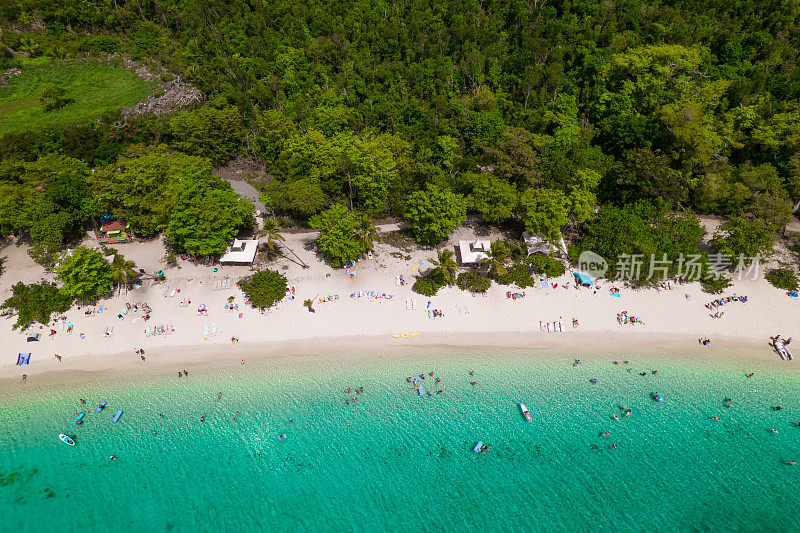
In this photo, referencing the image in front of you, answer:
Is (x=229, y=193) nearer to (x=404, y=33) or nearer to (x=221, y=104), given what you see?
(x=221, y=104)

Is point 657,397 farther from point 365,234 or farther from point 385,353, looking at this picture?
point 365,234

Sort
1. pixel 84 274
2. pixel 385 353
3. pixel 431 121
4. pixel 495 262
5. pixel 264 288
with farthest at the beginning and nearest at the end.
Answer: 1. pixel 431 121
2. pixel 495 262
3. pixel 264 288
4. pixel 84 274
5. pixel 385 353

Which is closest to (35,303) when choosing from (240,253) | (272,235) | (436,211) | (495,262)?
(240,253)

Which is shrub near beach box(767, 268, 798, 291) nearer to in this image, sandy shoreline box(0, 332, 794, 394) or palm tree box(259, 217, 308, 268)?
sandy shoreline box(0, 332, 794, 394)

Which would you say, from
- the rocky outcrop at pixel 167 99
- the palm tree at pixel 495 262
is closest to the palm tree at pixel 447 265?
the palm tree at pixel 495 262

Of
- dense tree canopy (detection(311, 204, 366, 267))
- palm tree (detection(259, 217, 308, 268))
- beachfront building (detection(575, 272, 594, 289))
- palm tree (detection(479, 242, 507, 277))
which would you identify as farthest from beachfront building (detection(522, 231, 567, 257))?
palm tree (detection(259, 217, 308, 268))

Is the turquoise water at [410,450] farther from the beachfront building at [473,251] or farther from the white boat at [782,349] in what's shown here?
the beachfront building at [473,251]

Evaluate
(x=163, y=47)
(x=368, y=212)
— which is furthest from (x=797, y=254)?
(x=163, y=47)
